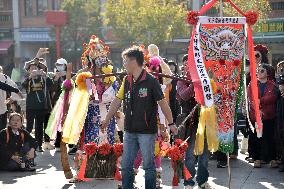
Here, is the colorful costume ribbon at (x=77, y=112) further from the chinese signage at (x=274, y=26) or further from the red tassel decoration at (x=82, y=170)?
the chinese signage at (x=274, y=26)

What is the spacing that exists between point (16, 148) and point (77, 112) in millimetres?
1893

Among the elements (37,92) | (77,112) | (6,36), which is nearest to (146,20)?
(6,36)

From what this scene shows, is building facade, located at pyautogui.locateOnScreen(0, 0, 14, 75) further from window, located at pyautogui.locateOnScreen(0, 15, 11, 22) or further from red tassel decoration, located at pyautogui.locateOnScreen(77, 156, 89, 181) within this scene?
red tassel decoration, located at pyautogui.locateOnScreen(77, 156, 89, 181)

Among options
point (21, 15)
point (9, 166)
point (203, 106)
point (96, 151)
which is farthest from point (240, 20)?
point (21, 15)

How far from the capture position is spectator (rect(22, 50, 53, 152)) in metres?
11.1

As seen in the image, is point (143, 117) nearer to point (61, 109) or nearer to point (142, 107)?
point (142, 107)

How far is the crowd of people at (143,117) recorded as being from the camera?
6.23 meters

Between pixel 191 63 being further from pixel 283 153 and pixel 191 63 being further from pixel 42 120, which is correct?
pixel 42 120

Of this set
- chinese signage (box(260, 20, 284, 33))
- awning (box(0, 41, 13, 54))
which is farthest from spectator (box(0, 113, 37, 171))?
awning (box(0, 41, 13, 54))

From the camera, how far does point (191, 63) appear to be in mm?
6871

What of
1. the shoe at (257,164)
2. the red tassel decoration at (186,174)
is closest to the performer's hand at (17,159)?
the red tassel decoration at (186,174)

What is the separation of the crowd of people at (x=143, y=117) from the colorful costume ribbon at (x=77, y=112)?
51 centimetres

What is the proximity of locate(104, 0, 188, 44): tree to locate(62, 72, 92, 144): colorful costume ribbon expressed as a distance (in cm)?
2150

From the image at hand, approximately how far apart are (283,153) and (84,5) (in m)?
25.1
